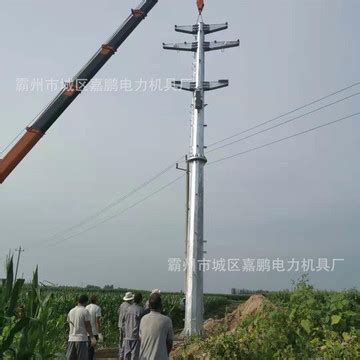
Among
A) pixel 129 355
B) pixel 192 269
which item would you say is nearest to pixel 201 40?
pixel 192 269

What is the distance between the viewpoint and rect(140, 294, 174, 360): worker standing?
242 inches

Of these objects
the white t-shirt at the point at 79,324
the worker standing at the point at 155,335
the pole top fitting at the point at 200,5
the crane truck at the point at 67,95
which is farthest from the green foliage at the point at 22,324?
the pole top fitting at the point at 200,5

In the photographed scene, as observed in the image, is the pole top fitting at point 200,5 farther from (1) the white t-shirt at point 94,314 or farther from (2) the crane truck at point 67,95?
(1) the white t-shirt at point 94,314

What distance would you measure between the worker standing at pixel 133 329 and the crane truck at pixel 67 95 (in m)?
5.36

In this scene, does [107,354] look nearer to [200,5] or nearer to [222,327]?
[222,327]

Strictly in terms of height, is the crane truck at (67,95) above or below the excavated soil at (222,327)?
above

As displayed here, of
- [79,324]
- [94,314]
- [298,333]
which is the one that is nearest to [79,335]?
[79,324]

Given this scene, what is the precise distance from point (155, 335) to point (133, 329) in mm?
2392

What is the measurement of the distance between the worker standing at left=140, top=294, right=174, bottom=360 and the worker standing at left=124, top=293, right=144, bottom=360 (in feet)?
6.85

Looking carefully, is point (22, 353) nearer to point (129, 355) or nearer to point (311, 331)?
point (311, 331)

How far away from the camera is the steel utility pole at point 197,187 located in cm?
1567

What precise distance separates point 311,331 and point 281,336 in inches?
16.2

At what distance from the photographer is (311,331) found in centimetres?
677

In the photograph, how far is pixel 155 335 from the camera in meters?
6.16
